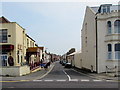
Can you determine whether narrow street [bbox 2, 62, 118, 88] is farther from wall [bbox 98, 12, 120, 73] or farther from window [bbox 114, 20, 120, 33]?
window [bbox 114, 20, 120, 33]

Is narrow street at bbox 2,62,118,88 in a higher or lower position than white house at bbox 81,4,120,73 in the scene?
lower

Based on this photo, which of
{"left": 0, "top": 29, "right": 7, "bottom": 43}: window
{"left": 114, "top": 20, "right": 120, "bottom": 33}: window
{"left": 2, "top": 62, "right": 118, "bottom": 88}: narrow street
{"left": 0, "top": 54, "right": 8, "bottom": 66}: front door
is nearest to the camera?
{"left": 2, "top": 62, "right": 118, "bottom": 88}: narrow street

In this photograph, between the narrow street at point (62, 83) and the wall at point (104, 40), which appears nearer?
the narrow street at point (62, 83)

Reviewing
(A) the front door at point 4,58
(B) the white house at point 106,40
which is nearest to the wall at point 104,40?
(B) the white house at point 106,40

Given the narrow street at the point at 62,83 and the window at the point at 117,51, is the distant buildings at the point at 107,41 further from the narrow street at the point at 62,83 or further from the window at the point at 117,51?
the narrow street at the point at 62,83

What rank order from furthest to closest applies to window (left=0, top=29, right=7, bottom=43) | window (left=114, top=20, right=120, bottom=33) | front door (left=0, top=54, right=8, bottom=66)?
window (left=0, top=29, right=7, bottom=43) → front door (left=0, top=54, right=8, bottom=66) → window (left=114, top=20, right=120, bottom=33)

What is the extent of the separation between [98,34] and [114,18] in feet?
9.13

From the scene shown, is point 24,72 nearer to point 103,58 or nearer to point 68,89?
point 103,58

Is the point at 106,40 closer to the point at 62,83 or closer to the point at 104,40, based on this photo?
the point at 104,40

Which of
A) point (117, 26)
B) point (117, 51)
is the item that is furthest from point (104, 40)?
point (117, 26)

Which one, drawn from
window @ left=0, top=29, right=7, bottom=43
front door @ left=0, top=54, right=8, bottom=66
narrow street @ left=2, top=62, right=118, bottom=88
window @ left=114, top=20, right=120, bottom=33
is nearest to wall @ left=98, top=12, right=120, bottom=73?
window @ left=114, top=20, right=120, bottom=33

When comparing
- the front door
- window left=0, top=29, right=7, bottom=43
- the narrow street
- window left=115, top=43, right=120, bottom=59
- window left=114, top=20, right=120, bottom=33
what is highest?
window left=114, top=20, right=120, bottom=33

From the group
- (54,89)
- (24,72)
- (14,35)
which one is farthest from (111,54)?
(54,89)

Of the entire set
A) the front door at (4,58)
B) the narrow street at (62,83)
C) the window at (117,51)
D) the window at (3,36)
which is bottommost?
the narrow street at (62,83)
